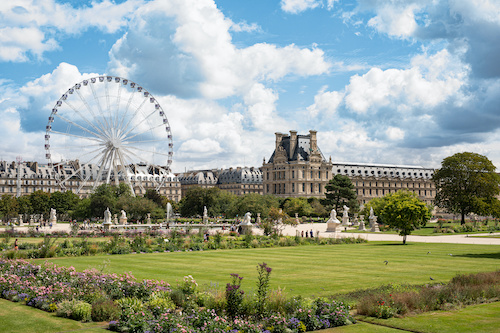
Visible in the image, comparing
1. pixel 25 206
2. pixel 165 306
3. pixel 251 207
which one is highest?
pixel 25 206

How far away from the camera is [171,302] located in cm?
1338

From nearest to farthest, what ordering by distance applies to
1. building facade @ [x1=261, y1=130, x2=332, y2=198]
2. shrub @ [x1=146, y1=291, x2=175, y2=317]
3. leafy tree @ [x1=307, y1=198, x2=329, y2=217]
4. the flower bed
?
the flower bed → shrub @ [x1=146, y1=291, x2=175, y2=317] → leafy tree @ [x1=307, y1=198, x2=329, y2=217] → building facade @ [x1=261, y1=130, x2=332, y2=198]

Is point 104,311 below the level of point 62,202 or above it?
below

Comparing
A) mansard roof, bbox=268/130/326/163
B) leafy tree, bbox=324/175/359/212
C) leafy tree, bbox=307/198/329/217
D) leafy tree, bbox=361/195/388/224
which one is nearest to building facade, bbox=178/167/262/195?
mansard roof, bbox=268/130/326/163

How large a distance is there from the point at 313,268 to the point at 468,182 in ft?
194

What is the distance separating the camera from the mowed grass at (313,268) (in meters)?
18.5

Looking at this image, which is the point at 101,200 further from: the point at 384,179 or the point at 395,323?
the point at 384,179

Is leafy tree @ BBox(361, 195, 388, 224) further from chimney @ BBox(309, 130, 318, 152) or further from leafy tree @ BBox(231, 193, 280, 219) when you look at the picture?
chimney @ BBox(309, 130, 318, 152)

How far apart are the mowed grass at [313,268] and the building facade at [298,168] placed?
10986 cm

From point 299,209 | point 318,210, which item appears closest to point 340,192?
point 318,210

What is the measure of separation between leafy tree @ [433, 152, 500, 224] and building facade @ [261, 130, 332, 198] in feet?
212

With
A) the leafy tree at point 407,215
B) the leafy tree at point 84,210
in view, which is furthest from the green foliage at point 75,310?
the leafy tree at point 84,210

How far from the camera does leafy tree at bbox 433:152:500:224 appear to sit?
72.1 meters

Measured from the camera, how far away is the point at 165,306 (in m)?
12.9
